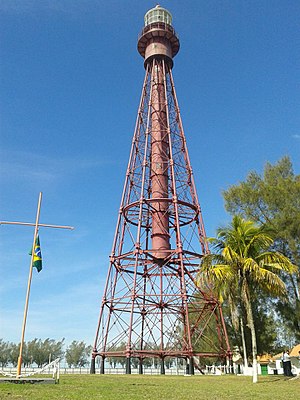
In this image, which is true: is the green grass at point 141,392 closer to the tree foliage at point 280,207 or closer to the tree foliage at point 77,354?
the tree foliage at point 280,207

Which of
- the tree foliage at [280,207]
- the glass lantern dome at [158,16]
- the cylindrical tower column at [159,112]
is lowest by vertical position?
the tree foliage at [280,207]

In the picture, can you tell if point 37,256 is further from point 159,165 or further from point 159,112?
point 159,112

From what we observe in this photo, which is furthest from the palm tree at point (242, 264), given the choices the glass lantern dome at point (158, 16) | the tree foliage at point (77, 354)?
the tree foliage at point (77, 354)

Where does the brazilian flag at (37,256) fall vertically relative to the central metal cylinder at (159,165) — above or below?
below

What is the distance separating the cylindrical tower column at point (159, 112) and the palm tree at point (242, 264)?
9.66 meters

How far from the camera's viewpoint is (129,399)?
9055 millimetres

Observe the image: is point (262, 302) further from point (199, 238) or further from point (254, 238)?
point (254, 238)

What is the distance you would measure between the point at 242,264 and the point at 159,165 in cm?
1517

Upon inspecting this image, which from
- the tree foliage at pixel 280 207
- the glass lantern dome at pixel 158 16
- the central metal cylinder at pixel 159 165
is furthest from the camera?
the glass lantern dome at pixel 158 16

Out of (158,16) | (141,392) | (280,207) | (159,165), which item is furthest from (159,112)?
(141,392)

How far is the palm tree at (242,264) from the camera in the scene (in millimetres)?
16641

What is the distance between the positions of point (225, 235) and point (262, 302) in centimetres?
1054

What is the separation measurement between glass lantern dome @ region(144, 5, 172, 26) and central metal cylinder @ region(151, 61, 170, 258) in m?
4.05

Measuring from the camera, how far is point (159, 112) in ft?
107
